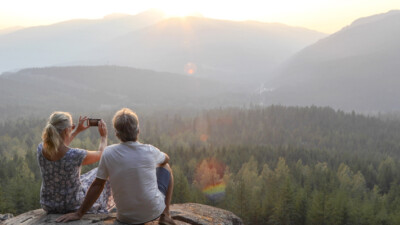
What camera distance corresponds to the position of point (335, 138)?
16062 centimetres

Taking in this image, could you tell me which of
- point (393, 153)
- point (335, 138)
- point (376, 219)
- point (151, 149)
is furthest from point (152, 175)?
point (335, 138)

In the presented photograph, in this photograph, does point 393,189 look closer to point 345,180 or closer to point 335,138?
point 345,180

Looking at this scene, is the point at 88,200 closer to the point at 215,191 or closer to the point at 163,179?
the point at 163,179

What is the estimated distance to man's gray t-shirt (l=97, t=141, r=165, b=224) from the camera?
25.7 feet

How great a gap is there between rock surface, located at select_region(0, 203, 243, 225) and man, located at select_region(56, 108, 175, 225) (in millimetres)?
438

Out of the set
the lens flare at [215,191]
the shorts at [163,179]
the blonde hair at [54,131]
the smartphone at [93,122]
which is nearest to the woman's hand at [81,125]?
the smartphone at [93,122]

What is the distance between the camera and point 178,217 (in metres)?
10.9

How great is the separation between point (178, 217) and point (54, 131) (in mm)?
4945

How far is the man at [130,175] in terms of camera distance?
307 inches

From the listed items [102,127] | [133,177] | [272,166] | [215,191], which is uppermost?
[102,127]

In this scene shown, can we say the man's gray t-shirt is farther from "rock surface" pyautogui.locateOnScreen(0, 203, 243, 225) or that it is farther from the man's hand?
the man's hand

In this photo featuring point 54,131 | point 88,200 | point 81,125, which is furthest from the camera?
point 81,125

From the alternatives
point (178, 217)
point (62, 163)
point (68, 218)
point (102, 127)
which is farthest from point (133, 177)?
point (178, 217)

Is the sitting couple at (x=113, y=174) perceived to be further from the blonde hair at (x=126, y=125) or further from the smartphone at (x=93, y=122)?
the smartphone at (x=93, y=122)
